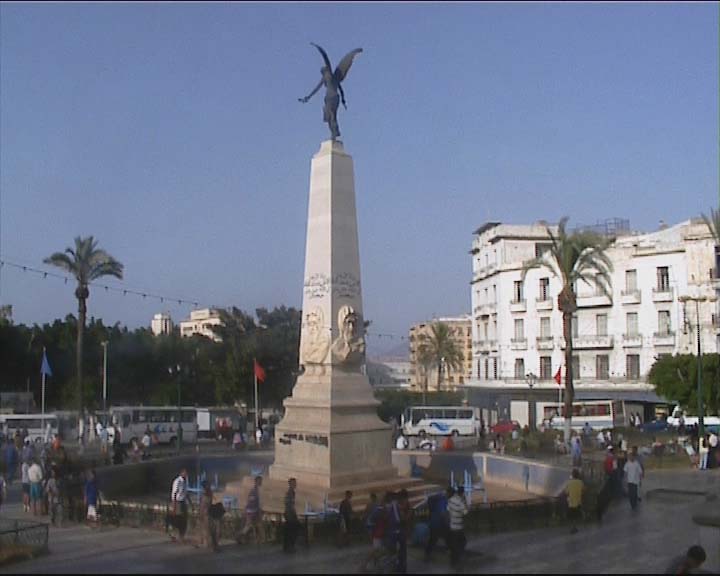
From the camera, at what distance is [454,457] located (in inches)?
1057

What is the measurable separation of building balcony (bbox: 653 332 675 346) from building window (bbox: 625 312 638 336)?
4.38ft

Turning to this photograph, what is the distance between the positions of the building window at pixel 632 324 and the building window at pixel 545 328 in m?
4.60

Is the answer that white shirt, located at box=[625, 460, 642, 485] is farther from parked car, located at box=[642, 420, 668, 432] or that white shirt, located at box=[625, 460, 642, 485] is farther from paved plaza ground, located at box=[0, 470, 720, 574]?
parked car, located at box=[642, 420, 668, 432]

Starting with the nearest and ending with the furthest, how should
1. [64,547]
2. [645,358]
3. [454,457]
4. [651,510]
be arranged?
[64,547] → [651,510] → [454,457] → [645,358]

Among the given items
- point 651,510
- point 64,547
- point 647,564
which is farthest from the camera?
point 651,510

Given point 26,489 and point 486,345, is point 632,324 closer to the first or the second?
point 486,345

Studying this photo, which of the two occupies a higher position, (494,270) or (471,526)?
(494,270)

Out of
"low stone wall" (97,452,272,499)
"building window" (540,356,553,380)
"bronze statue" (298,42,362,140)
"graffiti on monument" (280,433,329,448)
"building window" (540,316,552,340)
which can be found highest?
"bronze statue" (298,42,362,140)

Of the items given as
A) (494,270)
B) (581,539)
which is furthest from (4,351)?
(581,539)

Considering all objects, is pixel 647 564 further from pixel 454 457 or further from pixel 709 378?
pixel 709 378

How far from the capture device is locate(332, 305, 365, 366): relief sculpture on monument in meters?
20.8

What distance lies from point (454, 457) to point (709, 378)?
19741 millimetres

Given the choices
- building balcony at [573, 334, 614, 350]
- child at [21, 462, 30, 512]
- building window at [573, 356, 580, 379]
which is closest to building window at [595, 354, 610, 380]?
building balcony at [573, 334, 614, 350]

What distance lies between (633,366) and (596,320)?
3.33 metres
